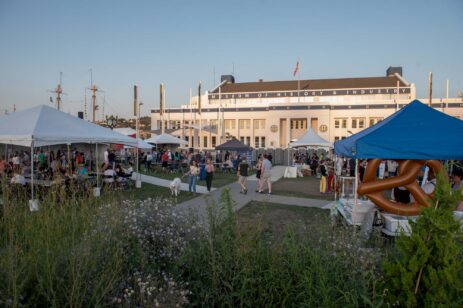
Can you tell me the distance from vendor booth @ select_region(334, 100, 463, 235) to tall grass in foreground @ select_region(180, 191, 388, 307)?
10.7ft

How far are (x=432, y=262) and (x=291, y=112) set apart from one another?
54586mm

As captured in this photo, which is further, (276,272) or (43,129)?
(43,129)

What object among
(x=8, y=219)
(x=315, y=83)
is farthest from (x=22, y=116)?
(x=315, y=83)

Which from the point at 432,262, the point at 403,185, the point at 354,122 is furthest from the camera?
the point at 354,122

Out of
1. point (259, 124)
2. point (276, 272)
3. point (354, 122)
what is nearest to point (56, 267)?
point (276, 272)

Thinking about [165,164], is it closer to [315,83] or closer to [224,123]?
[224,123]

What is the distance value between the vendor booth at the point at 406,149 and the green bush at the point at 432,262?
148 inches

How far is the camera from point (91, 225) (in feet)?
13.6

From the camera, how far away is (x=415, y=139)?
6875 millimetres

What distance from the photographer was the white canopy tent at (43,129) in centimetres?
1002

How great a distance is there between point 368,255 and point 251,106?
2215 inches

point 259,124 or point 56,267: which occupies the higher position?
point 259,124

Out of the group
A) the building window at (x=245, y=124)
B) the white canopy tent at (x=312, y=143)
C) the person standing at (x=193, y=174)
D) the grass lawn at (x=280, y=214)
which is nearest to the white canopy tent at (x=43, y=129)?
the person standing at (x=193, y=174)

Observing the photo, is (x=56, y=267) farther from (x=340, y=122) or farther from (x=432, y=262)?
(x=340, y=122)
